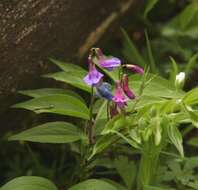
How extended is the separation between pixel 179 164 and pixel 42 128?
1.52ft

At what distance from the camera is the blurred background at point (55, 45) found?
1.73 meters

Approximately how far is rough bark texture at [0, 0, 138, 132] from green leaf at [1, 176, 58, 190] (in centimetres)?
36

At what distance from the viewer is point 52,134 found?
62.4 inches

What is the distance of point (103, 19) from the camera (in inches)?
87.7

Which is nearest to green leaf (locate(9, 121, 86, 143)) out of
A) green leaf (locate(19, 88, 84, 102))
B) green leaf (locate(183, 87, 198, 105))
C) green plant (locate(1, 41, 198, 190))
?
green plant (locate(1, 41, 198, 190))

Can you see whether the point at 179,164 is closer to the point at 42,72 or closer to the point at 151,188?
the point at 151,188

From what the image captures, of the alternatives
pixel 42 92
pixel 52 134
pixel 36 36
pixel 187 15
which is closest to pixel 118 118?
pixel 52 134

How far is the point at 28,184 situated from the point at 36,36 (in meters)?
0.52

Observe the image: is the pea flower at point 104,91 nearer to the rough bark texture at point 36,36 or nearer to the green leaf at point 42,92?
the green leaf at point 42,92

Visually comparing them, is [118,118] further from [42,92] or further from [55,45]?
[55,45]

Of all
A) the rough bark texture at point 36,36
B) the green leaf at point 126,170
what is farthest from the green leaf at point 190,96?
Result: the rough bark texture at point 36,36

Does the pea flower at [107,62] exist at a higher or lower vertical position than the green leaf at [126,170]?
higher

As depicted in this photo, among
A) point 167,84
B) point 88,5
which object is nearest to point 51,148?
point 88,5

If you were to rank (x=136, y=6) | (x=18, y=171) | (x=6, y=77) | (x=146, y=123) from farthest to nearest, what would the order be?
(x=136, y=6), (x=18, y=171), (x=6, y=77), (x=146, y=123)
